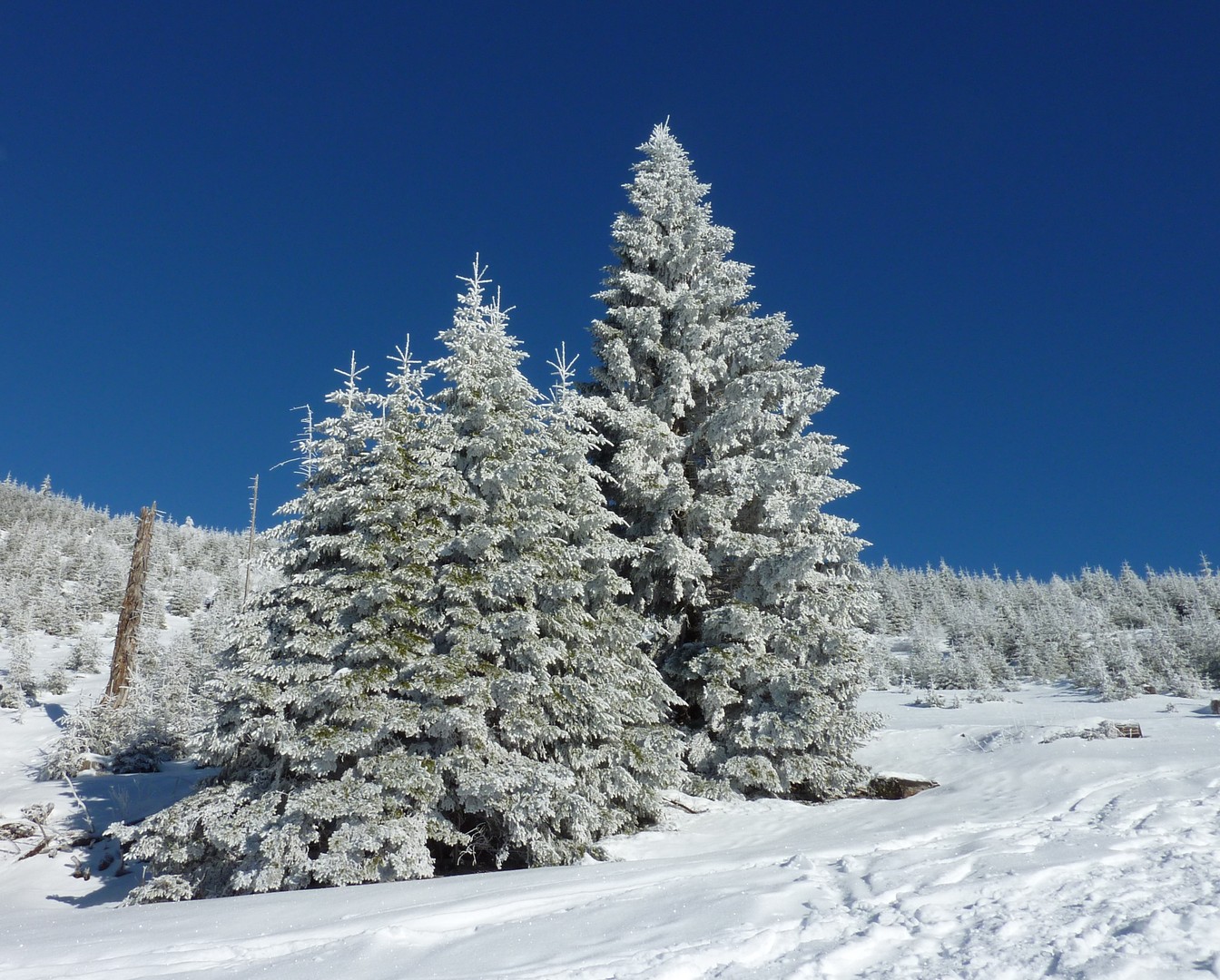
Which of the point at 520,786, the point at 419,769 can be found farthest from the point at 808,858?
the point at 419,769

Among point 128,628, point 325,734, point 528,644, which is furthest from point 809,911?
point 128,628

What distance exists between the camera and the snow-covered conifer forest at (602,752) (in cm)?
489

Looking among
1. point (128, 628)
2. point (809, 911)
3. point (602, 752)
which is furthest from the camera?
point (128, 628)

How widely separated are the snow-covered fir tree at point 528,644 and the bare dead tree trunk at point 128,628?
15.1 metres

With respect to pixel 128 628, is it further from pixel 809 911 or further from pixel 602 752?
pixel 809 911

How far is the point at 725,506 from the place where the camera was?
13648 millimetres

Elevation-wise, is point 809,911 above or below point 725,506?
below

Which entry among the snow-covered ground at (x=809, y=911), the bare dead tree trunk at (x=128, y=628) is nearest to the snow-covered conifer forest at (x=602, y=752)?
the snow-covered ground at (x=809, y=911)

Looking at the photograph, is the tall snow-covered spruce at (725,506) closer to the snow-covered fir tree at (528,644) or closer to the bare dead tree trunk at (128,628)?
the snow-covered fir tree at (528,644)

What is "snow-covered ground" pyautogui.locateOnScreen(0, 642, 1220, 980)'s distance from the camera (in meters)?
4.07

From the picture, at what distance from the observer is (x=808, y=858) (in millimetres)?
6754

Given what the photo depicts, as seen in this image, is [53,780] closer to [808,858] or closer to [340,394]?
[340,394]

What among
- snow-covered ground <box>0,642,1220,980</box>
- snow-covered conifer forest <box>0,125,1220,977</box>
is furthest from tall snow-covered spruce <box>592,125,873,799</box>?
snow-covered ground <box>0,642,1220,980</box>

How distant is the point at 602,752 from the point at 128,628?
17744mm
